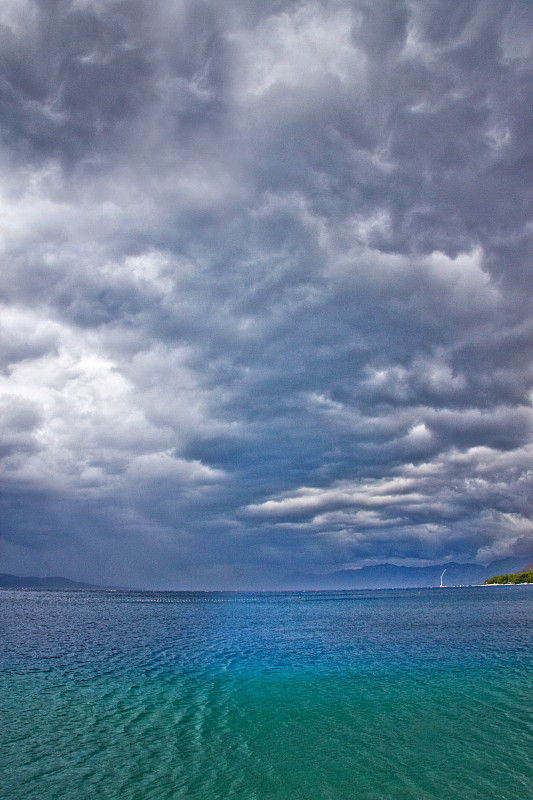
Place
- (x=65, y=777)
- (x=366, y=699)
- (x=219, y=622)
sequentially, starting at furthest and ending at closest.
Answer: (x=219, y=622)
(x=366, y=699)
(x=65, y=777)

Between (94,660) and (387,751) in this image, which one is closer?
(387,751)

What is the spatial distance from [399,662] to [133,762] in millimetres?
36889

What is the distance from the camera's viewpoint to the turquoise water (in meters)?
22.8

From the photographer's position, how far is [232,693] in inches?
1629

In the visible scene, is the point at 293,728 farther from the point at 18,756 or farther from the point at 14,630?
the point at 14,630

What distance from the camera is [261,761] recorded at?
2597 cm

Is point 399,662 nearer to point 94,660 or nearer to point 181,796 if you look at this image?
point 94,660

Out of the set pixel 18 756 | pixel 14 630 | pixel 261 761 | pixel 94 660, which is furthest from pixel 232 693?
pixel 14 630

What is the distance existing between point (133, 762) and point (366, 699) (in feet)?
63.4

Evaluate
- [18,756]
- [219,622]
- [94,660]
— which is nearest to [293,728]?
[18,756]

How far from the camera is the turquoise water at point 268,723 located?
74.7 feet

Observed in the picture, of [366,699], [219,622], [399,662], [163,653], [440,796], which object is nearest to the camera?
[440,796]

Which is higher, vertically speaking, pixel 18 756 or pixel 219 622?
pixel 18 756

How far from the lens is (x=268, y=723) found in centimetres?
3288
